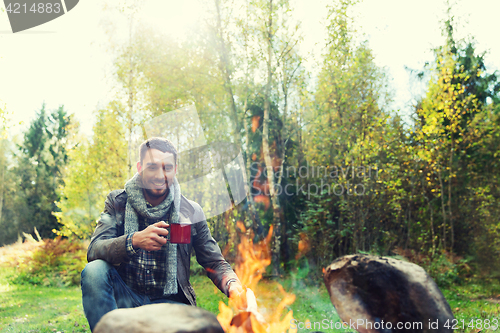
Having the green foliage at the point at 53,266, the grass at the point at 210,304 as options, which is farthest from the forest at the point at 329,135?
the green foliage at the point at 53,266

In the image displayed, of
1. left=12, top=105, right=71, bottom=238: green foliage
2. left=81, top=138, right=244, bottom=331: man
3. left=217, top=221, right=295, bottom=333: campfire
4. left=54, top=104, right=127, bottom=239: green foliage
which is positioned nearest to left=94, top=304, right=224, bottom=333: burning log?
left=217, top=221, right=295, bottom=333: campfire

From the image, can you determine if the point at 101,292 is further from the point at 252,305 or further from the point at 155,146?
the point at 155,146

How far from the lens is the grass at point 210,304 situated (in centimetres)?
498

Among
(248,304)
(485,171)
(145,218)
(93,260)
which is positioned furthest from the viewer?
(485,171)

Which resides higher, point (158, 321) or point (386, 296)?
point (158, 321)

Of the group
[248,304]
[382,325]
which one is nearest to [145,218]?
[248,304]

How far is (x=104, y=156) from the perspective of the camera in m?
10.8

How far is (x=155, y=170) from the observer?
2305mm

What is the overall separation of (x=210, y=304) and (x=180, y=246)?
4259mm

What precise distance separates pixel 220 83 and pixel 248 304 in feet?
22.2

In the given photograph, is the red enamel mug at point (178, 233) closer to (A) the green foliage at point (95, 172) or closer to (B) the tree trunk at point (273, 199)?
(B) the tree trunk at point (273, 199)

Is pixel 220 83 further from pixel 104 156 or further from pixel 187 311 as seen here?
pixel 187 311

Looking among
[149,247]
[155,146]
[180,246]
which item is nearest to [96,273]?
[149,247]

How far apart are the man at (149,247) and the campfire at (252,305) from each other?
0.15m
